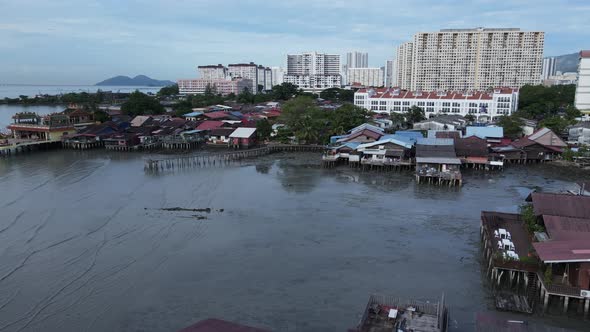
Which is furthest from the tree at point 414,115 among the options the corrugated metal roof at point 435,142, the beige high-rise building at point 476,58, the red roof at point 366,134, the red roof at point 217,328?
the red roof at point 217,328

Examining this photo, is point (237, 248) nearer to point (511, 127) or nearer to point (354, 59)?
point (511, 127)

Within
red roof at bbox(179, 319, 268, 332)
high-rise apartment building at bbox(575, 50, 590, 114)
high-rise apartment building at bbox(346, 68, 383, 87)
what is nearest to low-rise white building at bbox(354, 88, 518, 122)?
high-rise apartment building at bbox(575, 50, 590, 114)

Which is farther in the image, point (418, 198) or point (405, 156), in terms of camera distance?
point (405, 156)

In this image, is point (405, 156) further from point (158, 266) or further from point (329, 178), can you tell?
point (158, 266)

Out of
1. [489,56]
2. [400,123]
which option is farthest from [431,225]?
[489,56]

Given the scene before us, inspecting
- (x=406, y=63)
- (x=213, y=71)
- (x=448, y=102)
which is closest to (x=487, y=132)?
(x=448, y=102)

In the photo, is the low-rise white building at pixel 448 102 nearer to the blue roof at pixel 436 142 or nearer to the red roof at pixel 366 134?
the red roof at pixel 366 134

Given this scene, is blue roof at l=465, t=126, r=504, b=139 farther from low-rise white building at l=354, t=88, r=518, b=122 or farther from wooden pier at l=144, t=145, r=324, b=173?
low-rise white building at l=354, t=88, r=518, b=122
